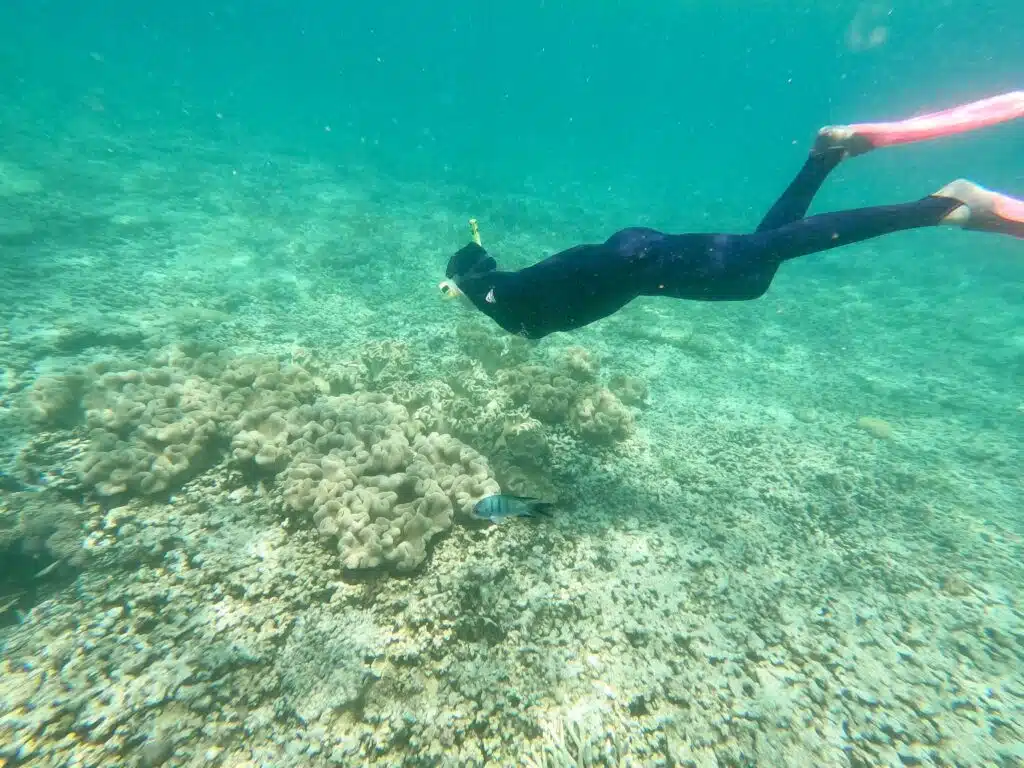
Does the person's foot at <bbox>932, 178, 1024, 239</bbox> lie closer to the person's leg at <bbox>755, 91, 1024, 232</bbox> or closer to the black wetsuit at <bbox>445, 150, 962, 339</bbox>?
the black wetsuit at <bbox>445, 150, 962, 339</bbox>

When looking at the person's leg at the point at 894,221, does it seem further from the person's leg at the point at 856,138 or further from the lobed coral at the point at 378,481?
the lobed coral at the point at 378,481

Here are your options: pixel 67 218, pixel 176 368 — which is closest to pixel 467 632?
pixel 176 368

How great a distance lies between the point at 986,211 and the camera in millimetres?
3566

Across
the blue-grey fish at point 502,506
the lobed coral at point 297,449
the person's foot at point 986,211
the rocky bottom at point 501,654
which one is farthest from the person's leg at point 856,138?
the lobed coral at point 297,449

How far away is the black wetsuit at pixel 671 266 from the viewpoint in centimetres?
359

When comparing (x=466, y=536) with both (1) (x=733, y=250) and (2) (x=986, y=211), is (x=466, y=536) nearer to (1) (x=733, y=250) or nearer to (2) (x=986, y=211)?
(1) (x=733, y=250)

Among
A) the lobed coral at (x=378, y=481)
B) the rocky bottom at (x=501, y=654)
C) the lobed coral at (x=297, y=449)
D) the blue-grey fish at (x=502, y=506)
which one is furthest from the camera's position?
the lobed coral at (x=297, y=449)

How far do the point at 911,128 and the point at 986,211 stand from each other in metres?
1.12

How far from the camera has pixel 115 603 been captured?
3043mm

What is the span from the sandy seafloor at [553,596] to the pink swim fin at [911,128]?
3460mm

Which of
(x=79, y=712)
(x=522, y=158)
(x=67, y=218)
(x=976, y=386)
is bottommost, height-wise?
(x=976, y=386)

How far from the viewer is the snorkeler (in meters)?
3.58

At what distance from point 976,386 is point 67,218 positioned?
21532 millimetres

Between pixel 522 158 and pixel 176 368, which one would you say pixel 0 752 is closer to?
pixel 176 368
